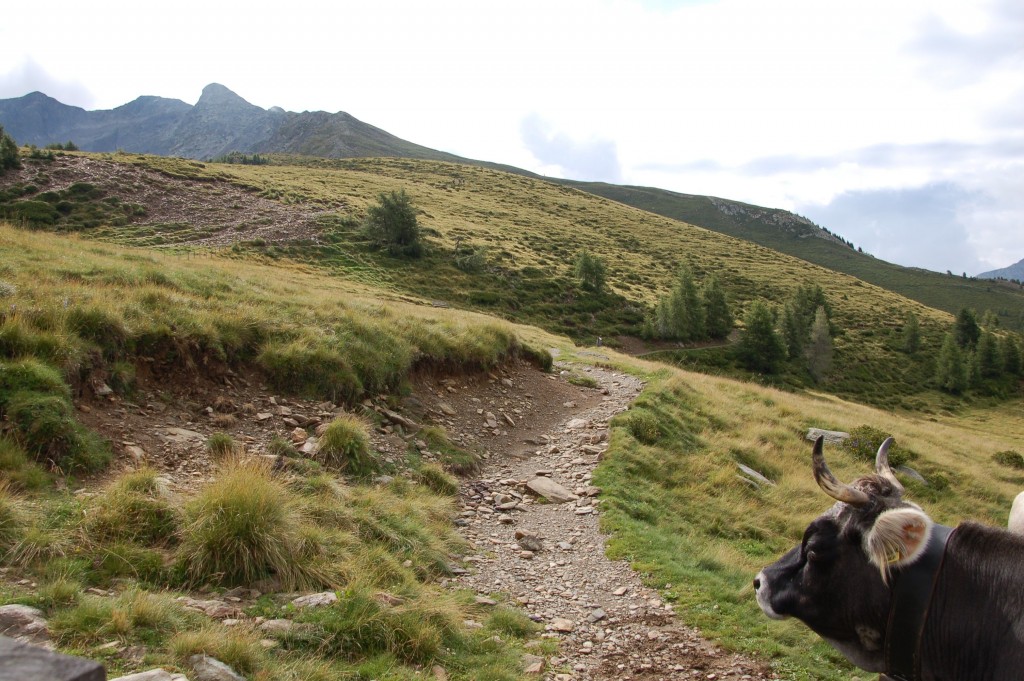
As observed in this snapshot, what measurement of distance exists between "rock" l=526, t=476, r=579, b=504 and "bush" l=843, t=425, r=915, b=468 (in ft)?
39.5

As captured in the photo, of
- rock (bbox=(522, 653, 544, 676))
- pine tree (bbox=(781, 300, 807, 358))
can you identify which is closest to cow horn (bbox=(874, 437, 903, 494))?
rock (bbox=(522, 653, 544, 676))

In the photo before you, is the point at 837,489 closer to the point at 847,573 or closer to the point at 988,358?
the point at 847,573

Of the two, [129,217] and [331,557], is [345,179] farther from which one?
[331,557]

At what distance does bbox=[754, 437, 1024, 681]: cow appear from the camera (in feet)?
9.58

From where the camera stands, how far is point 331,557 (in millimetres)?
5676

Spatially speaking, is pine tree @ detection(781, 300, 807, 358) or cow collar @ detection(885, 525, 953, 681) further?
pine tree @ detection(781, 300, 807, 358)

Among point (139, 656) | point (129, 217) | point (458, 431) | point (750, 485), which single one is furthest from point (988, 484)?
point (129, 217)

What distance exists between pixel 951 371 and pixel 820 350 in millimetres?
18179

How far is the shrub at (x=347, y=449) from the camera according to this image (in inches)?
328

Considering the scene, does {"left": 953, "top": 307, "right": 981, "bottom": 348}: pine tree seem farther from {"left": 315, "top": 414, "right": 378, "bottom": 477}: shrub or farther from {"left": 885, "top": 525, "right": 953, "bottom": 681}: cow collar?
{"left": 885, "top": 525, "right": 953, "bottom": 681}: cow collar

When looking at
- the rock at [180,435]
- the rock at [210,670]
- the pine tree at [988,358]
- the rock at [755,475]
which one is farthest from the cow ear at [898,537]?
the pine tree at [988,358]

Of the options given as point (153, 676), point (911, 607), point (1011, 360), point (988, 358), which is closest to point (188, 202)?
point (153, 676)

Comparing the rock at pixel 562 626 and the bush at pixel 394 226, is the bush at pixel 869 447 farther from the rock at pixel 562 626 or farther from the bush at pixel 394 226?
the bush at pixel 394 226

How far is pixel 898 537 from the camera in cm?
300
